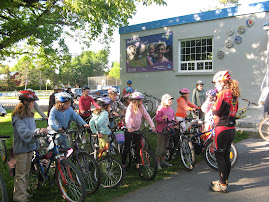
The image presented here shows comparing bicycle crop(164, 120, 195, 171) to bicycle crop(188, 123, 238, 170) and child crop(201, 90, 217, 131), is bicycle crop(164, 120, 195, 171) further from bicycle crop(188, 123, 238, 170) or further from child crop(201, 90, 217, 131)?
child crop(201, 90, 217, 131)

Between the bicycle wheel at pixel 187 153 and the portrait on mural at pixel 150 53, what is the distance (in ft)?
29.6

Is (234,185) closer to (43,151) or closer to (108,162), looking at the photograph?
(108,162)

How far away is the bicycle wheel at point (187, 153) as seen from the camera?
578 cm

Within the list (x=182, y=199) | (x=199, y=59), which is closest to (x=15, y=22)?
(x=199, y=59)

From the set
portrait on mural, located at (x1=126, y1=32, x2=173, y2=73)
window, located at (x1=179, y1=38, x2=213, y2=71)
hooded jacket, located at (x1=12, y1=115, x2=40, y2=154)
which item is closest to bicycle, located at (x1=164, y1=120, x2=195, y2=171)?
hooded jacket, located at (x1=12, y1=115, x2=40, y2=154)

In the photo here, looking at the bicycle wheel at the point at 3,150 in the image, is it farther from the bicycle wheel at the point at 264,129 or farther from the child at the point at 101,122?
the bicycle wheel at the point at 264,129

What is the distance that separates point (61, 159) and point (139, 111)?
1.98m

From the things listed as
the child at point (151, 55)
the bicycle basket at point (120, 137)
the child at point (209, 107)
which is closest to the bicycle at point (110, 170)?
the bicycle basket at point (120, 137)

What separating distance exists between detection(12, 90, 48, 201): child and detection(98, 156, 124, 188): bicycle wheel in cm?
135

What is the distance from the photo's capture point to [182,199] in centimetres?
438

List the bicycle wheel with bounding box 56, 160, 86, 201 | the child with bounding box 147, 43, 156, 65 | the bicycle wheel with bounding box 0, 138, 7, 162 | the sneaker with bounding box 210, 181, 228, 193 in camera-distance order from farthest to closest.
Result: 1. the child with bounding box 147, 43, 156, 65
2. the bicycle wheel with bounding box 0, 138, 7, 162
3. the sneaker with bounding box 210, 181, 228, 193
4. the bicycle wheel with bounding box 56, 160, 86, 201

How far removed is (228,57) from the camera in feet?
40.8

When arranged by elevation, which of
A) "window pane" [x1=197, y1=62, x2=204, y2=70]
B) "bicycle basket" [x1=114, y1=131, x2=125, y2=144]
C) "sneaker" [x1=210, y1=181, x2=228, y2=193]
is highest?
"window pane" [x1=197, y1=62, x2=204, y2=70]

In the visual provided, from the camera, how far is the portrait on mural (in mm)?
14531
